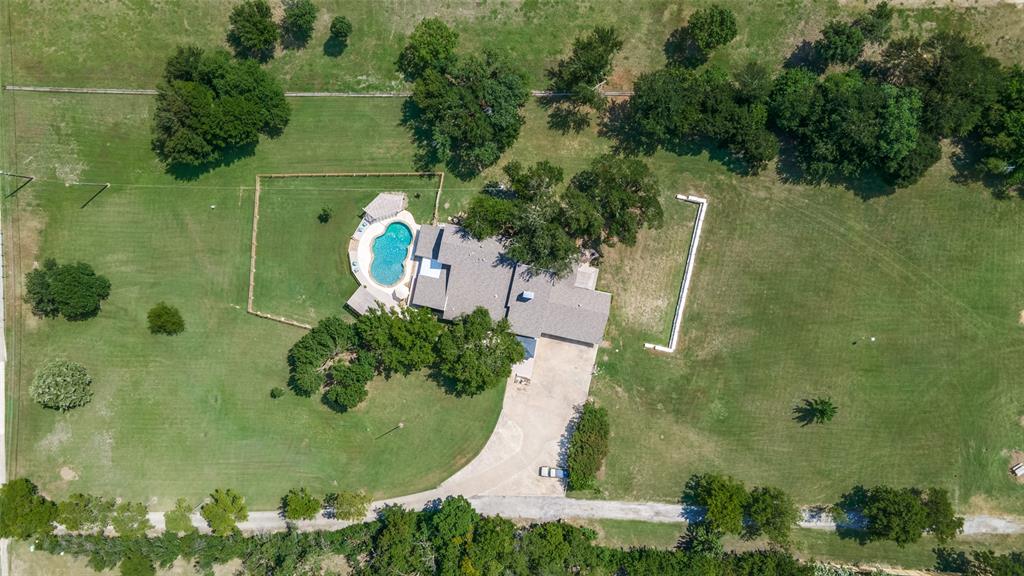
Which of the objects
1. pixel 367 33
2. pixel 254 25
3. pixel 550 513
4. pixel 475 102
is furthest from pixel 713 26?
pixel 550 513

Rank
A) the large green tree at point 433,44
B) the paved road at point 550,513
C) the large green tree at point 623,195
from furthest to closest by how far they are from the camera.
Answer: the paved road at point 550,513 < the large green tree at point 433,44 < the large green tree at point 623,195

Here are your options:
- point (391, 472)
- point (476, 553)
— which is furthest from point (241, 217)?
point (476, 553)

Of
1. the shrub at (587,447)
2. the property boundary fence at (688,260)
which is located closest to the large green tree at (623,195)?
the property boundary fence at (688,260)

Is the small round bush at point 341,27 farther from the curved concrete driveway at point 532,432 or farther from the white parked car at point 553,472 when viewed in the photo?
the white parked car at point 553,472

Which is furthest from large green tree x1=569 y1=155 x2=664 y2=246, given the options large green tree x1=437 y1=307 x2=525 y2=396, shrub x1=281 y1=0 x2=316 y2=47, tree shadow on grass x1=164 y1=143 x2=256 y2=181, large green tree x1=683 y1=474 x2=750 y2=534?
tree shadow on grass x1=164 y1=143 x2=256 y2=181

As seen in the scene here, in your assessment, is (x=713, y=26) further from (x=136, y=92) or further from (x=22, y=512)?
(x=22, y=512)

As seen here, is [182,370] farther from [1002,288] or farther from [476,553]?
[1002,288]
